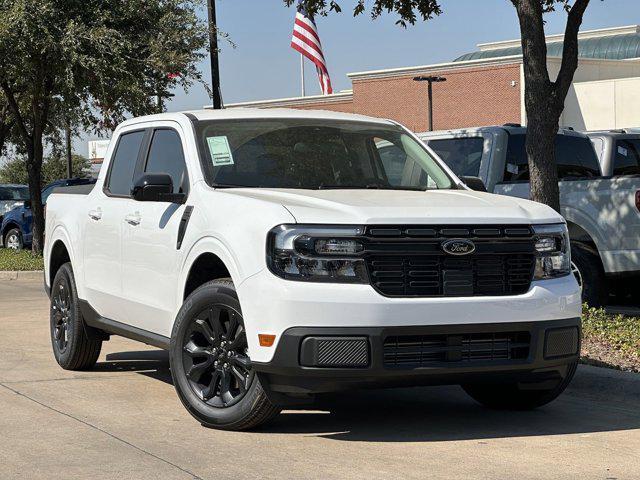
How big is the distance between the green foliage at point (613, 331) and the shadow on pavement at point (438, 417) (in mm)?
1164

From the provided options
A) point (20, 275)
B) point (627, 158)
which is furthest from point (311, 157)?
point (20, 275)

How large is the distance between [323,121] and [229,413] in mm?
2283

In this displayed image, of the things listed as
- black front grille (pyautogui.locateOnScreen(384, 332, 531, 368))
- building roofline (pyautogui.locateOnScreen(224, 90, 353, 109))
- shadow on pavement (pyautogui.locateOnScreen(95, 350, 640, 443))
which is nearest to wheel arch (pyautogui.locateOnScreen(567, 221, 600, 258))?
shadow on pavement (pyautogui.locateOnScreen(95, 350, 640, 443))

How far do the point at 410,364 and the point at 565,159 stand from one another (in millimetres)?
7253

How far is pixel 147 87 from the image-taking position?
2388cm

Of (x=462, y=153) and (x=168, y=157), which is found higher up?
(x=168, y=157)

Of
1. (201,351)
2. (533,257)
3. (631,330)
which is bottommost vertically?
(631,330)

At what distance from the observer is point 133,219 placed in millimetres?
8125

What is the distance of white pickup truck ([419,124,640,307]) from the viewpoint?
1198cm

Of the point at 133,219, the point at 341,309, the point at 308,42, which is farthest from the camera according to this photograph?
the point at 308,42

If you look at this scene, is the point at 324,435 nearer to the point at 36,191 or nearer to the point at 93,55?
the point at 93,55

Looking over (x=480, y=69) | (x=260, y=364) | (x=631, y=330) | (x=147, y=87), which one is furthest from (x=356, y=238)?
(x=480, y=69)

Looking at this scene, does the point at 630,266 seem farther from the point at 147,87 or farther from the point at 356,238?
the point at 147,87

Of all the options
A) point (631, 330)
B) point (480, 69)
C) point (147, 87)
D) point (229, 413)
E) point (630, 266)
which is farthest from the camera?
point (480, 69)
